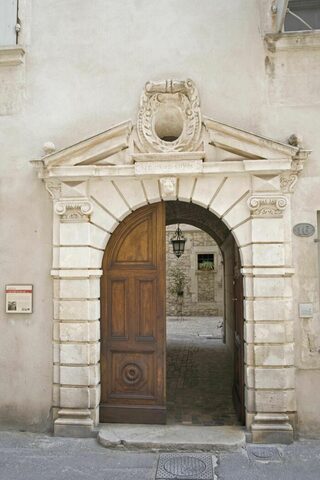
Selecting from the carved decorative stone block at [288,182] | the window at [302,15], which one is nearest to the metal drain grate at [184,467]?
the carved decorative stone block at [288,182]

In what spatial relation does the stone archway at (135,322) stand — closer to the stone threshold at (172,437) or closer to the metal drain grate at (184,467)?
the stone threshold at (172,437)

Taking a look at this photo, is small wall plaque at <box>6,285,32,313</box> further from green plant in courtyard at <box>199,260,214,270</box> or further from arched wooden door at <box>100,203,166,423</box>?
green plant in courtyard at <box>199,260,214,270</box>

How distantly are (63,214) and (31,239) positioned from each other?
0.55 m

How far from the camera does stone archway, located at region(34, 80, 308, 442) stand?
4844 mm

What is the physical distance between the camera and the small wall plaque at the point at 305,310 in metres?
4.91

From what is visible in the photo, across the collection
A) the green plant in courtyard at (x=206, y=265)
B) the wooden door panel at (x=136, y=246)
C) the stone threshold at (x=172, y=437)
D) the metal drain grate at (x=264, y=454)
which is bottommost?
the metal drain grate at (x=264, y=454)

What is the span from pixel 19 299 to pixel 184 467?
8.63 feet

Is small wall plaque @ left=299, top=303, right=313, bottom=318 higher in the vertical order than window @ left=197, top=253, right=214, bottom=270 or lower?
lower

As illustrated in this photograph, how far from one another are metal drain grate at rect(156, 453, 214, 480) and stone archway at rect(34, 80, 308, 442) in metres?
0.73

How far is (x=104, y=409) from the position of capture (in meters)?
5.20

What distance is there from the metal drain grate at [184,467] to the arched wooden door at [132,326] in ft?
2.53

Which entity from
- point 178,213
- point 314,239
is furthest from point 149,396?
point 178,213

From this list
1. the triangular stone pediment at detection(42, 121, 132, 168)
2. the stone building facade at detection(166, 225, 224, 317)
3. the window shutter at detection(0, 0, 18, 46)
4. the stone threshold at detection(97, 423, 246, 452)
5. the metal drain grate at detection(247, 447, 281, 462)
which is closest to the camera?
the metal drain grate at detection(247, 447, 281, 462)

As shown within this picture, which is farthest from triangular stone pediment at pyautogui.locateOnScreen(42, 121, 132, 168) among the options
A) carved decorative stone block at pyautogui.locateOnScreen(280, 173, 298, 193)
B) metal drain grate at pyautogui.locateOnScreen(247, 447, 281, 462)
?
metal drain grate at pyautogui.locateOnScreen(247, 447, 281, 462)
